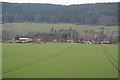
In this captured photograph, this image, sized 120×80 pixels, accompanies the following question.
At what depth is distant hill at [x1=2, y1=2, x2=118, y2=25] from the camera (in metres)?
155

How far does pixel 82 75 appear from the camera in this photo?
1321cm

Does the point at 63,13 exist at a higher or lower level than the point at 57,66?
higher

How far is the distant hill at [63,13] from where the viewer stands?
155250 mm

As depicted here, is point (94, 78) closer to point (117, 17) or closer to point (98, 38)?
point (98, 38)

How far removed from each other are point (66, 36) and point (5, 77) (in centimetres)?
8363

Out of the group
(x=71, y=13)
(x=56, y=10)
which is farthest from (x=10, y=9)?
(x=71, y=13)

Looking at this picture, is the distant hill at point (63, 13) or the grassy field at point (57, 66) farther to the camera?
the distant hill at point (63, 13)

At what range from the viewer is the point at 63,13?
606 feet

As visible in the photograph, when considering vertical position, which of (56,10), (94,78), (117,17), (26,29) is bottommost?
(94,78)

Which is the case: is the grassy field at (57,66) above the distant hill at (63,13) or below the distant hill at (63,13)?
below

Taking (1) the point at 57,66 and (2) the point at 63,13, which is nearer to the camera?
(1) the point at 57,66

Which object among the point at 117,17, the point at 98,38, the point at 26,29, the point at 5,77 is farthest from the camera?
the point at 117,17

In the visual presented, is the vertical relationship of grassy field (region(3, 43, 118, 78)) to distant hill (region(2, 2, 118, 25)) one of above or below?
below

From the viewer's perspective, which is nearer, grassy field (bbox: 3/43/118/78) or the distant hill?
grassy field (bbox: 3/43/118/78)
